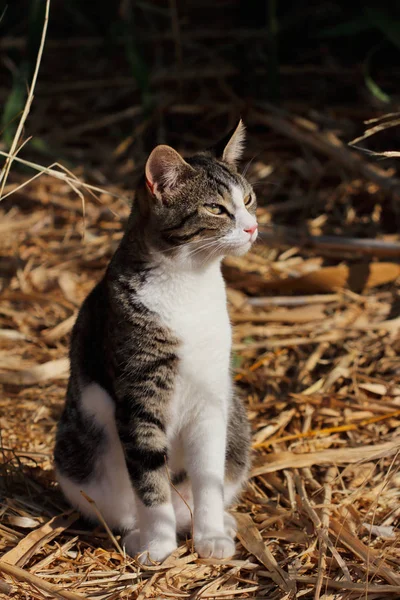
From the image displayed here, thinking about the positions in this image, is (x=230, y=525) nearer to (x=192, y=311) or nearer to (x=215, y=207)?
(x=192, y=311)

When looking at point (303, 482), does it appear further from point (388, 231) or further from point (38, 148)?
point (38, 148)

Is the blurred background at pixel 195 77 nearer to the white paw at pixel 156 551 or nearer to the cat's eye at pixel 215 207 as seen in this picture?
the cat's eye at pixel 215 207

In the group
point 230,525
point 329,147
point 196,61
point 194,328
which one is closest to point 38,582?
point 230,525

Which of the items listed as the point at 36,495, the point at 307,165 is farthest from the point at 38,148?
the point at 36,495

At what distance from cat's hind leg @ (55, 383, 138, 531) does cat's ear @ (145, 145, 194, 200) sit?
669mm

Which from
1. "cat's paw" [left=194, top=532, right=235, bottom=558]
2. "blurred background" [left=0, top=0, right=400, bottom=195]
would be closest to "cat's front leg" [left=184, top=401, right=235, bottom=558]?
"cat's paw" [left=194, top=532, right=235, bottom=558]

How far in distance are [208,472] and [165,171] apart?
940mm

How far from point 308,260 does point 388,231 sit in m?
0.54

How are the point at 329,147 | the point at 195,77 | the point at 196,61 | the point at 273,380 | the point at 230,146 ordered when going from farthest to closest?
the point at 196,61 < the point at 195,77 < the point at 329,147 < the point at 273,380 < the point at 230,146

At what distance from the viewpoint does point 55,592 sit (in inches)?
86.6

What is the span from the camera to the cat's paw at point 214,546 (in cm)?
246

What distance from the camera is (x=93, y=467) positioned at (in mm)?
2686

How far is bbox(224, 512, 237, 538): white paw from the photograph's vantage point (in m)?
2.62

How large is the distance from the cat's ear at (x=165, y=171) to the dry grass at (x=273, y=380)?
0.45 ft
